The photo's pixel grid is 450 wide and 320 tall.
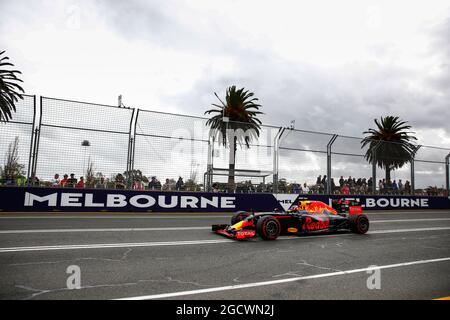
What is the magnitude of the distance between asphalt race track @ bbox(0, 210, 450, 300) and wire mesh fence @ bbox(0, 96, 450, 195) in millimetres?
3706

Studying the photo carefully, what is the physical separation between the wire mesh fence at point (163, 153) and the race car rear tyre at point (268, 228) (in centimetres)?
607

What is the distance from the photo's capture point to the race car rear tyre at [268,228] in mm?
7121

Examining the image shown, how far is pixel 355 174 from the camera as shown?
56.2 ft

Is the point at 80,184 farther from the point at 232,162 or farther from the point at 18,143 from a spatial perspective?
the point at 232,162

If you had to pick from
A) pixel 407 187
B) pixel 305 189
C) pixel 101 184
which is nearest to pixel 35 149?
pixel 101 184

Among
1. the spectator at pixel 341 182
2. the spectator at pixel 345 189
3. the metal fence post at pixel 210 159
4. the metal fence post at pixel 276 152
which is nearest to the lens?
the metal fence post at pixel 210 159

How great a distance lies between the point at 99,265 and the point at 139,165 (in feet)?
26.6

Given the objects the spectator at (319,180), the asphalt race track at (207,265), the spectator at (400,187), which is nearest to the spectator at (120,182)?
the asphalt race track at (207,265)

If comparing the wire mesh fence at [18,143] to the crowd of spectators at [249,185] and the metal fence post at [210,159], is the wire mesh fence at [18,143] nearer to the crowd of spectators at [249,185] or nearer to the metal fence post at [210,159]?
the crowd of spectators at [249,185]

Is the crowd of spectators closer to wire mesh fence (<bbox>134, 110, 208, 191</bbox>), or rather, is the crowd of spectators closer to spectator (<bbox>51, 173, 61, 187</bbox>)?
spectator (<bbox>51, 173, 61, 187</bbox>)

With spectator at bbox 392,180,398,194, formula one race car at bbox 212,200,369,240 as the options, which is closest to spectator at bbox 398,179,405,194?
spectator at bbox 392,180,398,194

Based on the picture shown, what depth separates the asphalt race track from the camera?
3598mm
